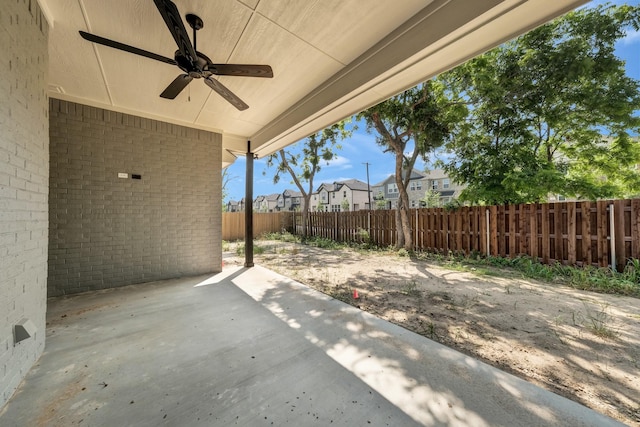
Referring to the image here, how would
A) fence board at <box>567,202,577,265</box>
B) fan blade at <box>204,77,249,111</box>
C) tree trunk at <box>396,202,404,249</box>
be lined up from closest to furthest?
fan blade at <box>204,77,249,111</box> → fence board at <box>567,202,577,265</box> → tree trunk at <box>396,202,404,249</box>

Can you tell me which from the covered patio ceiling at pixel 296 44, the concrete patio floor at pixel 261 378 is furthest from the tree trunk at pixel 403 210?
the concrete patio floor at pixel 261 378

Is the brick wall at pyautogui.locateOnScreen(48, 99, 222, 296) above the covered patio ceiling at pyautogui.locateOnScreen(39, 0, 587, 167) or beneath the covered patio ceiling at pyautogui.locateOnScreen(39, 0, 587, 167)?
beneath

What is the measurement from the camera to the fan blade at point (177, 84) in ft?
8.15

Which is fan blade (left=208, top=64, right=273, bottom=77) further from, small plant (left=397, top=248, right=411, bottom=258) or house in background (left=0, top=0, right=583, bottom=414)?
small plant (left=397, top=248, right=411, bottom=258)

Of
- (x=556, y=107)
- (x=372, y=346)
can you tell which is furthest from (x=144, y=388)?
(x=556, y=107)

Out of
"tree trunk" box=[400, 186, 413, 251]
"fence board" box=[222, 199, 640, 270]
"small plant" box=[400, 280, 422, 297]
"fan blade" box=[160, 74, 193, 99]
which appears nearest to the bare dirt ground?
"small plant" box=[400, 280, 422, 297]

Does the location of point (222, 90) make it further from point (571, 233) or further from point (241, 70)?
point (571, 233)

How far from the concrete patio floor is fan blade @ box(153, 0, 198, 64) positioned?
101 inches

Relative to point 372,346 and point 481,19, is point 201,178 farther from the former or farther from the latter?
point 481,19

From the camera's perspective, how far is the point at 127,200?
3.88 meters

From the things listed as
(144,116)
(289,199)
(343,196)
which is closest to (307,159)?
(144,116)

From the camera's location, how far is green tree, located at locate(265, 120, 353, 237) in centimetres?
1125

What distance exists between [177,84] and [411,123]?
581 centimetres

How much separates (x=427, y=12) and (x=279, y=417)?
3.23 meters
